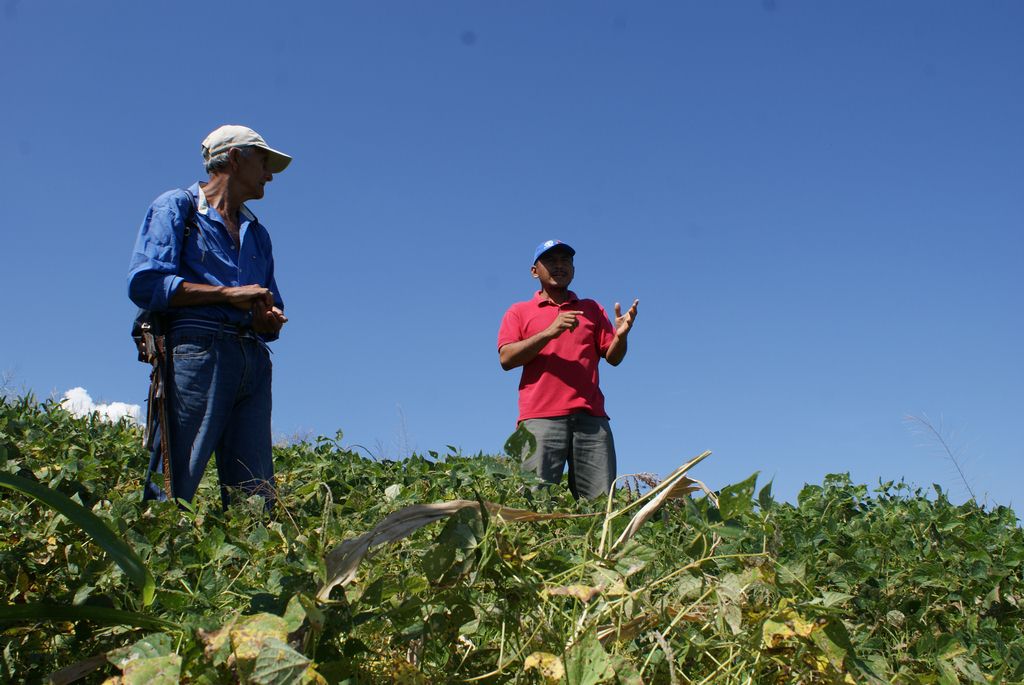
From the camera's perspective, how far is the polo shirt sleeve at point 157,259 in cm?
347

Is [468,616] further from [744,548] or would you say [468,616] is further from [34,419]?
[34,419]

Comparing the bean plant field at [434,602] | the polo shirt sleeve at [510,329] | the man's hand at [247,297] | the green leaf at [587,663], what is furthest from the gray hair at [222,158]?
the green leaf at [587,663]

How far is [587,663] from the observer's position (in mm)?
1344

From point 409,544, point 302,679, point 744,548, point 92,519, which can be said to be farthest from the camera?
point 744,548

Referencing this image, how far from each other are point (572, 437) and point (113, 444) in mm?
2622

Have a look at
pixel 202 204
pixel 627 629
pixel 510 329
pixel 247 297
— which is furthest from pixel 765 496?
pixel 510 329

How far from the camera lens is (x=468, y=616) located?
1584 mm

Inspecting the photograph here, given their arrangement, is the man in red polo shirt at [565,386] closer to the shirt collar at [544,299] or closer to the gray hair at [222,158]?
the shirt collar at [544,299]

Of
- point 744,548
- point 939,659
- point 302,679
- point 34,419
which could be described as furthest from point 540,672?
point 34,419

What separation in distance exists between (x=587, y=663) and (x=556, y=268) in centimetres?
476

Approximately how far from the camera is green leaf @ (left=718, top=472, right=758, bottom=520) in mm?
1552

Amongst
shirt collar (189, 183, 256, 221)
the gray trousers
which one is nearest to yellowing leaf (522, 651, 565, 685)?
shirt collar (189, 183, 256, 221)

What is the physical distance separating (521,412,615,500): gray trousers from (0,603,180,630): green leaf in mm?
4091

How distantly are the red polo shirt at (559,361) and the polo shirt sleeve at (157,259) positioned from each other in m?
2.54
